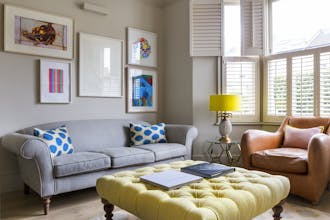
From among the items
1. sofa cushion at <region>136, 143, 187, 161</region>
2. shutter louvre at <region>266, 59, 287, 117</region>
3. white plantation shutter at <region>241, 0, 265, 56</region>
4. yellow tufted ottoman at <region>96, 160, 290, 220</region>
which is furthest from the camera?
white plantation shutter at <region>241, 0, 265, 56</region>

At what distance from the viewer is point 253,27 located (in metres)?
3.66

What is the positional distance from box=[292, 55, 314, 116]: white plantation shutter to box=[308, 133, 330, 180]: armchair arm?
1.03 meters

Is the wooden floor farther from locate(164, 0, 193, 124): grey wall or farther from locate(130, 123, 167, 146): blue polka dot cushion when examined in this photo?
locate(164, 0, 193, 124): grey wall

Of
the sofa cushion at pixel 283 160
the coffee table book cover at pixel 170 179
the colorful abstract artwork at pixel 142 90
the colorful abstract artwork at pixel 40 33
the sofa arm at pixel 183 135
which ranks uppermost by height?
the colorful abstract artwork at pixel 40 33

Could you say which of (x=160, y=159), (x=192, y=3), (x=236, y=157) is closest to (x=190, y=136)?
(x=160, y=159)

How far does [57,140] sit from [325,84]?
10.5ft

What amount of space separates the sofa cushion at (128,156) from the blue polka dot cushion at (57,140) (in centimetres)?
35

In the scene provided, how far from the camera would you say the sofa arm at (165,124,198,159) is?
10.9 ft

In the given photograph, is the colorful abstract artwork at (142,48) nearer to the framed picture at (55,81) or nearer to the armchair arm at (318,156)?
the framed picture at (55,81)

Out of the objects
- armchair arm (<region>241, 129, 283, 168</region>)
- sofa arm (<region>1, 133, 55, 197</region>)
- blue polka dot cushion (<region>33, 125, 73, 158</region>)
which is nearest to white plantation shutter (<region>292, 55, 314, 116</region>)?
armchair arm (<region>241, 129, 283, 168</region>)

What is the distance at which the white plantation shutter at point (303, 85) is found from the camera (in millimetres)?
3217

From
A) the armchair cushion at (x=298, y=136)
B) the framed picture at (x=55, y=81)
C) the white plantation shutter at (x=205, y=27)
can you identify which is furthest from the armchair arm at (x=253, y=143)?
the framed picture at (x=55, y=81)

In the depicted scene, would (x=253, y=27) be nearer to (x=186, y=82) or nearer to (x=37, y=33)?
(x=186, y=82)

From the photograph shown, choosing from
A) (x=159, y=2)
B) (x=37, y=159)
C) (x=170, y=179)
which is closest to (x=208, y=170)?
(x=170, y=179)
